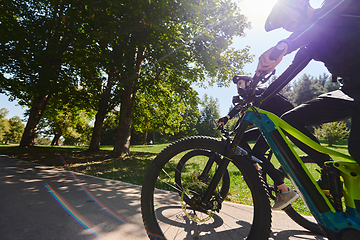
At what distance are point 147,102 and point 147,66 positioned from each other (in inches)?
117

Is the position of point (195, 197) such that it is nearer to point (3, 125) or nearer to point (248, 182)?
point (248, 182)

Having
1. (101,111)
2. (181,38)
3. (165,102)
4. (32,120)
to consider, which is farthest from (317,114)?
(32,120)

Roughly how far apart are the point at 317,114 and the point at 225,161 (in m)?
1.11

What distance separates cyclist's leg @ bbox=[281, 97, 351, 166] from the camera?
1.64 meters

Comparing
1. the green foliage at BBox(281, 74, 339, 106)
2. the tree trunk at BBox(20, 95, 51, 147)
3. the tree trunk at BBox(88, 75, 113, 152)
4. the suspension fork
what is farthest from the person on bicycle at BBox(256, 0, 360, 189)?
A: the green foliage at BBox(281, 74, 339, 106)

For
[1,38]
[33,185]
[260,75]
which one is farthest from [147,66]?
[260,75]

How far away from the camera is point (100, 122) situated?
12.6m

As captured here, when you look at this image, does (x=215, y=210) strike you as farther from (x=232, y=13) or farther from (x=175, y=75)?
(x=232, y=13)

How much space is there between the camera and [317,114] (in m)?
1.80

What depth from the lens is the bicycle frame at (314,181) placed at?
1274 mm

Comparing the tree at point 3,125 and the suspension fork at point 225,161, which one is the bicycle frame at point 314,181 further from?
the tree at point 3,125

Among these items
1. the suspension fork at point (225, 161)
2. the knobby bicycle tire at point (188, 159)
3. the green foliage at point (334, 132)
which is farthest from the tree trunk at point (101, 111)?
the green foliage at point (334, 132)

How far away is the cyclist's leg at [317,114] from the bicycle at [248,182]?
0.18 metres

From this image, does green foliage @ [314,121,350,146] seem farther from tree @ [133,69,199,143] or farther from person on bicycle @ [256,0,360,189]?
person on bicycle @ [256,0,360,189]
